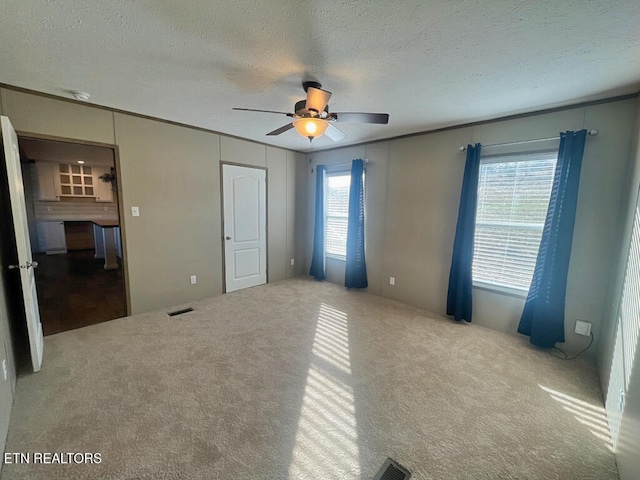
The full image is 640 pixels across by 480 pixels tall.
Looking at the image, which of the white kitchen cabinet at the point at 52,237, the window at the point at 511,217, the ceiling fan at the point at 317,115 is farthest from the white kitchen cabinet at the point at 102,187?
the window at the point at 511,217

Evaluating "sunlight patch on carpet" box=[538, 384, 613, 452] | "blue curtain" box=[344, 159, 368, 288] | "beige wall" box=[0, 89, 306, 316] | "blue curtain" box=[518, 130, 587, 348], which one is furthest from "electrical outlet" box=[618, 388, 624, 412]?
"beige wall" box=[0, 89, 306, 316]

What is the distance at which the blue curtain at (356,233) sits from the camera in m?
4.19

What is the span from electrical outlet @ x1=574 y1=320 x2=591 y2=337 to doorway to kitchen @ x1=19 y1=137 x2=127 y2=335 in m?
5.03

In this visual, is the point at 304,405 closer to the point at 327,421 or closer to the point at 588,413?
the point at 327,421

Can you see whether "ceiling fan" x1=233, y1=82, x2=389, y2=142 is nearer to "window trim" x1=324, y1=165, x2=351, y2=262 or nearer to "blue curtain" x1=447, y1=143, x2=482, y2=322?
"blue curtain" x1=447, y1=143, x2=482, y2=322

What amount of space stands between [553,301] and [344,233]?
2.86 m

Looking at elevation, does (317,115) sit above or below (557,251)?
above

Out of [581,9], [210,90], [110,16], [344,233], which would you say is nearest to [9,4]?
[110,16]

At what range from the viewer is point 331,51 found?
5.82 feet

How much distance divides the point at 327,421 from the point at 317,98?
236 cm

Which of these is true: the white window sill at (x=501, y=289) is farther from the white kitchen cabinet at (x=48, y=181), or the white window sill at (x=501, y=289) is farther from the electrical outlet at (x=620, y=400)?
the white kitchen cabinet at (x=48, y=181)

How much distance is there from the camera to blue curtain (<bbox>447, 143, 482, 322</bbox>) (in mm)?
3092

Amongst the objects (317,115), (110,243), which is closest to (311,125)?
(317,115)

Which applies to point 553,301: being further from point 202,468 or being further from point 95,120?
point 95,120
